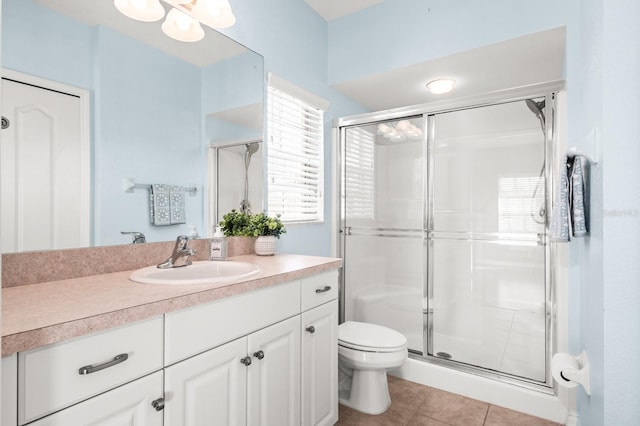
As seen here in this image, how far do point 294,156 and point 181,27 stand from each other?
42.7 inches

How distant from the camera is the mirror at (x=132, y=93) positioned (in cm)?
121

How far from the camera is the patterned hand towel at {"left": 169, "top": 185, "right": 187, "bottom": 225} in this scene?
1649mm

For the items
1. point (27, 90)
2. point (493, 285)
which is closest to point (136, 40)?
point (27, 90)

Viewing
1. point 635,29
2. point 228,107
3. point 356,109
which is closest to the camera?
point 635,29

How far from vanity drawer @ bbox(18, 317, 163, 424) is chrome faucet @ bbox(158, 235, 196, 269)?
57cm

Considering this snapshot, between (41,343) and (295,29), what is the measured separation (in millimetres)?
2419

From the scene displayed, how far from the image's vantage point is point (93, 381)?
0.85m

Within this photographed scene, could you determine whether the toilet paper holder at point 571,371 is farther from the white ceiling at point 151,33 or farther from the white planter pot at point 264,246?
the white ceiling at point 151,33

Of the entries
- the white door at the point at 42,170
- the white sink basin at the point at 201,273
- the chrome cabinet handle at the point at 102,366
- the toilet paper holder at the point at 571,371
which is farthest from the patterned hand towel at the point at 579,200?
the white door at the point at 42,170

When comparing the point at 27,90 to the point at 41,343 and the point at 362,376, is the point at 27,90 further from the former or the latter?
the point at 362,376

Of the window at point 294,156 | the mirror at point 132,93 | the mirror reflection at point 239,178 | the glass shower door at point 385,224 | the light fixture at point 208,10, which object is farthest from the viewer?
the glass shower door at point 385,224

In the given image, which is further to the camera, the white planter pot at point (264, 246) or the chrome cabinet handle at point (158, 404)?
the white planter pot at point (264, 246)

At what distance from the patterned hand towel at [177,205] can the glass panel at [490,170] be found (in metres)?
1.69

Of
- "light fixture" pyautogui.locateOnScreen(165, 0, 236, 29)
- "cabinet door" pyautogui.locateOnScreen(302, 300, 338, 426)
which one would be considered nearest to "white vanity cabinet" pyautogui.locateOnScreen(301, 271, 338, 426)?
"cabinet door" pyautogui.locateOnScreen(302, 300, 338, 426)
